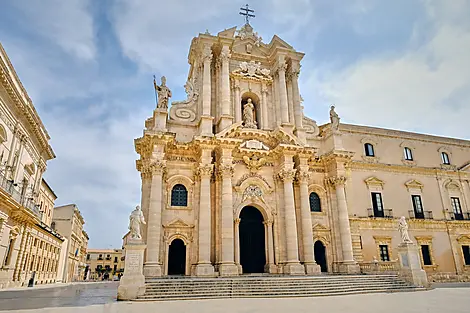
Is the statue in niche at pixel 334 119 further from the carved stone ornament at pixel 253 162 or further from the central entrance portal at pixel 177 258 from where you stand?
the central entrance portal at pixel 177 258

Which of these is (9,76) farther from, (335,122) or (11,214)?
(335,122)

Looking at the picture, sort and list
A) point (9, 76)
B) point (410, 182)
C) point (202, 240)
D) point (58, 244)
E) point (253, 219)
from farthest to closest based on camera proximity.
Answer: point (58, 244)
point (410, 182)
point (253, 219)
point (202, 240)
point (9, 76)

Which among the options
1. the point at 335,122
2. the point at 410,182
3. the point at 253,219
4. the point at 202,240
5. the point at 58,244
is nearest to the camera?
the point at 202,240

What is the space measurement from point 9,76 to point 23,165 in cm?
745

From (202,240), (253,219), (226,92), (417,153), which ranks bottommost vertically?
(202,240)

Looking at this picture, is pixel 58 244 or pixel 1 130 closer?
pixel 1 130

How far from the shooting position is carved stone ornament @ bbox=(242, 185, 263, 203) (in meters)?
21.7

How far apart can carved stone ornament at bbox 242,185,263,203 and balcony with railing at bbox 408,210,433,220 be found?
41.9ft

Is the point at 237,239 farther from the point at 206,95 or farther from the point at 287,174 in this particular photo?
the point at 206,95

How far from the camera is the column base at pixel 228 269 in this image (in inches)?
739

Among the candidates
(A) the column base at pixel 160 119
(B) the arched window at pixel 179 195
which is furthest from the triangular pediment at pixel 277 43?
(B) the arched window at pixel 179 195

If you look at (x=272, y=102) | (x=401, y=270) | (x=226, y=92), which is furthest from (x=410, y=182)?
(x=226, y=92)

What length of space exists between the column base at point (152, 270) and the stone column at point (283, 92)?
1249 cm

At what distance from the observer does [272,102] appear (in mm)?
25219
